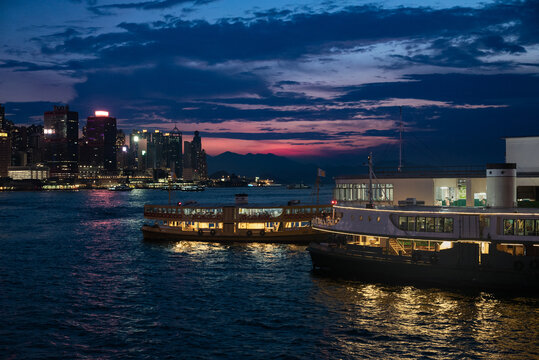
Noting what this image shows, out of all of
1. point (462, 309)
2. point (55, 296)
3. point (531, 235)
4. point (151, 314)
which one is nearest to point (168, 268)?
point (55, 296)

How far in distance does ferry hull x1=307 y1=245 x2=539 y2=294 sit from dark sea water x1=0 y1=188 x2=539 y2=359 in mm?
844

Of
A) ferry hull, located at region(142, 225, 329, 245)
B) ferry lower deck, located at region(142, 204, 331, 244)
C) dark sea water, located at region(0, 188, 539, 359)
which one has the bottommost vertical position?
dark sea water, located at region(0, 188, 539, 359)

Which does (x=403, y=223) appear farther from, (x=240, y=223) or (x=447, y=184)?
(x=240, y=223)

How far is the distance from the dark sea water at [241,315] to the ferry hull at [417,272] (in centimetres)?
84

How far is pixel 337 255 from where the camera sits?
43.2 m

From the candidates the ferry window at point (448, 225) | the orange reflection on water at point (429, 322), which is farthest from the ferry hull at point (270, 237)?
the ferry window at point (448, 225)

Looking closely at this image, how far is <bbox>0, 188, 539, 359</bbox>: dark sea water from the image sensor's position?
91.7 feet

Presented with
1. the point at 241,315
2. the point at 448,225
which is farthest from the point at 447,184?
the point at 241,315

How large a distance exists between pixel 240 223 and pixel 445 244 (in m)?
33.5

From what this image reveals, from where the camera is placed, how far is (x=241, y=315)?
34406 millimetres

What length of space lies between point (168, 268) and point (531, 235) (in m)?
33.7

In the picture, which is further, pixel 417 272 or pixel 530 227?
pixel 417 272

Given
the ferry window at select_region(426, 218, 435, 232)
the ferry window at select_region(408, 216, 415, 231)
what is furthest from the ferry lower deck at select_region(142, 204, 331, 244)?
the ferry window at select_region(426, 218, 435, 232)

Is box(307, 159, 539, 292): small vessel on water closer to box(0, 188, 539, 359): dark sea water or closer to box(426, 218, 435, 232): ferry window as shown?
box(426, 218, 435, 232): ferry window
